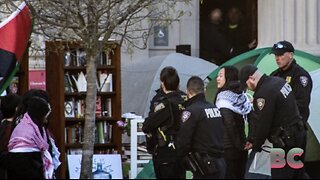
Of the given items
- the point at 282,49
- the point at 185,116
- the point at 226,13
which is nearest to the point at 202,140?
the point at 185,116

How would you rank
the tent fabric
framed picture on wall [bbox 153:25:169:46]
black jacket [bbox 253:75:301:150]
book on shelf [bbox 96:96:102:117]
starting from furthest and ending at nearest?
framed picture on wall [bbox 153:25:169:46]
the tent fabric
book on shelf [bbox 96:96:102:117]
black jacket [bbox 253:75:301:150]

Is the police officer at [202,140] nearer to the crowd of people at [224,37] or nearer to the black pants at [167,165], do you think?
the black pants at [167,165]

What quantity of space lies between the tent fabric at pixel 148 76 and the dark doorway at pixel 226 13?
3.20 m

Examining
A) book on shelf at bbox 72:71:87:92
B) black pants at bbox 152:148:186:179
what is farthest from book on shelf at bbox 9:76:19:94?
black pants at bbox 152:148:186:179

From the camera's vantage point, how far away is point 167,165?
10742 millimetres

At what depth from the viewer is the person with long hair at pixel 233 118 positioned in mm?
11133

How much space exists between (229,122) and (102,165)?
3.40 meters

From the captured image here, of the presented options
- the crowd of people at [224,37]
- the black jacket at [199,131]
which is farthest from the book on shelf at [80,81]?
the crowd of people at [224,37]

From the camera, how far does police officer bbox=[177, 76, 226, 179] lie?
9891mm

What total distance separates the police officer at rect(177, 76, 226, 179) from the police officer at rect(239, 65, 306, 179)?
20.4 inches

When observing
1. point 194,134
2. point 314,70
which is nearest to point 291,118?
point 194,134

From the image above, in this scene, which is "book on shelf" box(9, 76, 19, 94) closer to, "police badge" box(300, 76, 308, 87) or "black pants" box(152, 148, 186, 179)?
"black pants" box(152, 148, 186, 179)

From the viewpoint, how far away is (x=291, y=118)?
1030cm

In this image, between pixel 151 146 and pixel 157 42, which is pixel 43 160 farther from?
pixel 157 42
